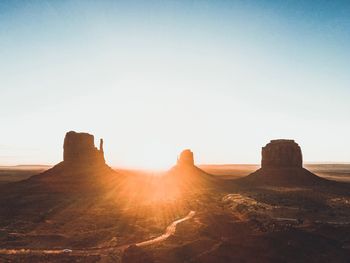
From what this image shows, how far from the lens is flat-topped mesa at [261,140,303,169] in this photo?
297 feet

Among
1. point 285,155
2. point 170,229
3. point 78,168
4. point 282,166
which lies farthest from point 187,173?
point 170,229

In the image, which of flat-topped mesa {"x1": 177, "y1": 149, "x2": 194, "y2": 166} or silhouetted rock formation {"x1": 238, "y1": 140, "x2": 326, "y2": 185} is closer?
silhouetted rock formation {"x1": 238, "y1": 140, "x2": 326, "y2": 185}

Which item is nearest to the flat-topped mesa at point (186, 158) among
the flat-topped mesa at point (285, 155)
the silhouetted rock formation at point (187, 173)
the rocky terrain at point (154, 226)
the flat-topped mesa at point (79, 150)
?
the silhouetted rock formation at point (187, 173)

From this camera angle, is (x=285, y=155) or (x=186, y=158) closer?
(x=285, y=155)

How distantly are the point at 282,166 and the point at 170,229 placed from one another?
6243 centimetres

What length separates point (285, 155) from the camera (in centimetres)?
9069

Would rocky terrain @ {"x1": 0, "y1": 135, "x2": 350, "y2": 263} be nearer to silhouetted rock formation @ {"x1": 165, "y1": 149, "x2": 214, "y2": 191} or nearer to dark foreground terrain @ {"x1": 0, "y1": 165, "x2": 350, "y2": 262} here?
dark foreground terrain @ {"x1": 0, "y1": 165, "x2": 350, "y2": 262}

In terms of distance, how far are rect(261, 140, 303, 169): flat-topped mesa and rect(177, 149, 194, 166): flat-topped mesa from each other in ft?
101

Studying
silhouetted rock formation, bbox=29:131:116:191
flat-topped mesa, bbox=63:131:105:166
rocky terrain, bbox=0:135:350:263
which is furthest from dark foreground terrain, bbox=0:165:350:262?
flat-topped mesa, bbox=63:131:105:166

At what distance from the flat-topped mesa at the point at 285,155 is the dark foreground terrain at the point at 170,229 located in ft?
97.1

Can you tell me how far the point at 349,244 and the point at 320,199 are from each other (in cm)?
3081

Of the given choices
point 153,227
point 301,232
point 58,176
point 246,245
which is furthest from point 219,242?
point 58,176

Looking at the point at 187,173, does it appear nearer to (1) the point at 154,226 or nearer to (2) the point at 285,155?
(2) the point at 285,155

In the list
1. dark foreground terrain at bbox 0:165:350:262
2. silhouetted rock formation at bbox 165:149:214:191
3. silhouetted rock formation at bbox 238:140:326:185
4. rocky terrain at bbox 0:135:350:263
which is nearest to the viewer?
dark foreground terrain at bbox 0:165:350:262
